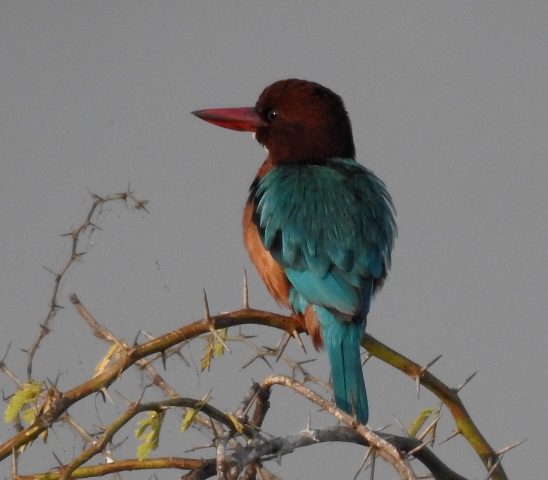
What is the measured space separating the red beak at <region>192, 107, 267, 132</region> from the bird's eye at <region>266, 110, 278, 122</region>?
0.02 m

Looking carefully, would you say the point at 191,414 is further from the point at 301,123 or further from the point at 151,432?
the point at 301,123

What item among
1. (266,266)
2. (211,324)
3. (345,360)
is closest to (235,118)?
(266,266)

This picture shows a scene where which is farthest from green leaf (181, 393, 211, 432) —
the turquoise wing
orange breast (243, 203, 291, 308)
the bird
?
orange breast (243, 203, 291, 308)

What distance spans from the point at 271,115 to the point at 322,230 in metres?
0.77

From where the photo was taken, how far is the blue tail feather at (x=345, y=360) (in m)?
2.43

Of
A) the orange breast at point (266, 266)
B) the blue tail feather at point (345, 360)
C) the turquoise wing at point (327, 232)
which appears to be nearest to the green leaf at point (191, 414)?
the blue tail feather at point (345, 360)

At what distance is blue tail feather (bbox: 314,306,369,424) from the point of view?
2.43 m

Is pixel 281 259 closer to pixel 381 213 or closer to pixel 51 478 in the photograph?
pixel 381 213

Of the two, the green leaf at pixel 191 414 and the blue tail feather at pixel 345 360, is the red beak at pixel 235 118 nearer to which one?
the blue tail feather at pixel 345 360

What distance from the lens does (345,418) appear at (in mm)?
1767

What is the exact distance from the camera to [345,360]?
98.3 inches

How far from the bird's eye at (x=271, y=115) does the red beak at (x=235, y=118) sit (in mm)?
25

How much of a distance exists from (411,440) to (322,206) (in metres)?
1.02

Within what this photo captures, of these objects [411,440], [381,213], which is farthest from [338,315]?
[411,440]
